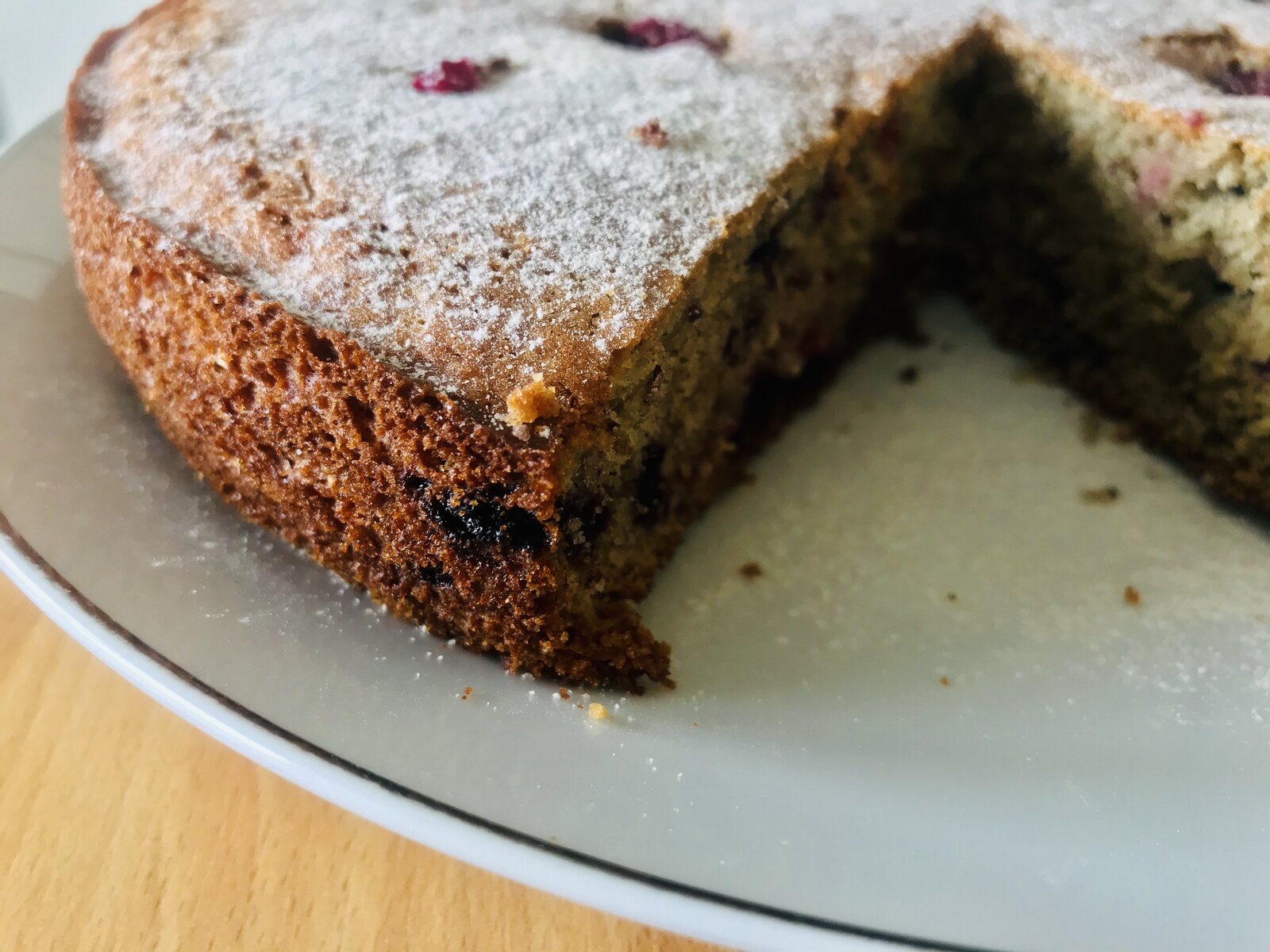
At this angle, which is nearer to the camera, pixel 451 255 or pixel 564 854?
pixel 564 854

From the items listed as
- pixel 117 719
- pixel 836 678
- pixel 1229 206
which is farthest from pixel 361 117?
pixel 1229 206

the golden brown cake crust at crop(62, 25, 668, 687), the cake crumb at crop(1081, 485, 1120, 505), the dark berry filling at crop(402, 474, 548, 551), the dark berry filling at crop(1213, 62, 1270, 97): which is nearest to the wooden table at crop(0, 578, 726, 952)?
the golden brown cake crust at crop(62, 25, 668, 687)

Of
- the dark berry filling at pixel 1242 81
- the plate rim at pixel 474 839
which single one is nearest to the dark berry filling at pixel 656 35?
the dark berry filling at pixel 1242 81

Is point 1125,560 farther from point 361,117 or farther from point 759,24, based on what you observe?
point 361,117

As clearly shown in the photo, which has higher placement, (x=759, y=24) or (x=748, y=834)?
(x=759, y=24)

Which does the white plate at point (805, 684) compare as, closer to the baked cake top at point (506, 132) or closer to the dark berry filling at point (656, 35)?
the baked cake top at point (506, 132)

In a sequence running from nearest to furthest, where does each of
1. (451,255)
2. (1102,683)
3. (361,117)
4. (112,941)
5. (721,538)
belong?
(112,941) < (451,255) < (1102,683) < (361,117) < (721,538)

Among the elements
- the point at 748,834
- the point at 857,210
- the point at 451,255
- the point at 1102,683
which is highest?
the point at 451,255

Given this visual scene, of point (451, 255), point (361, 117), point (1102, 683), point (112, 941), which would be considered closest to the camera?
point (112, 941)
